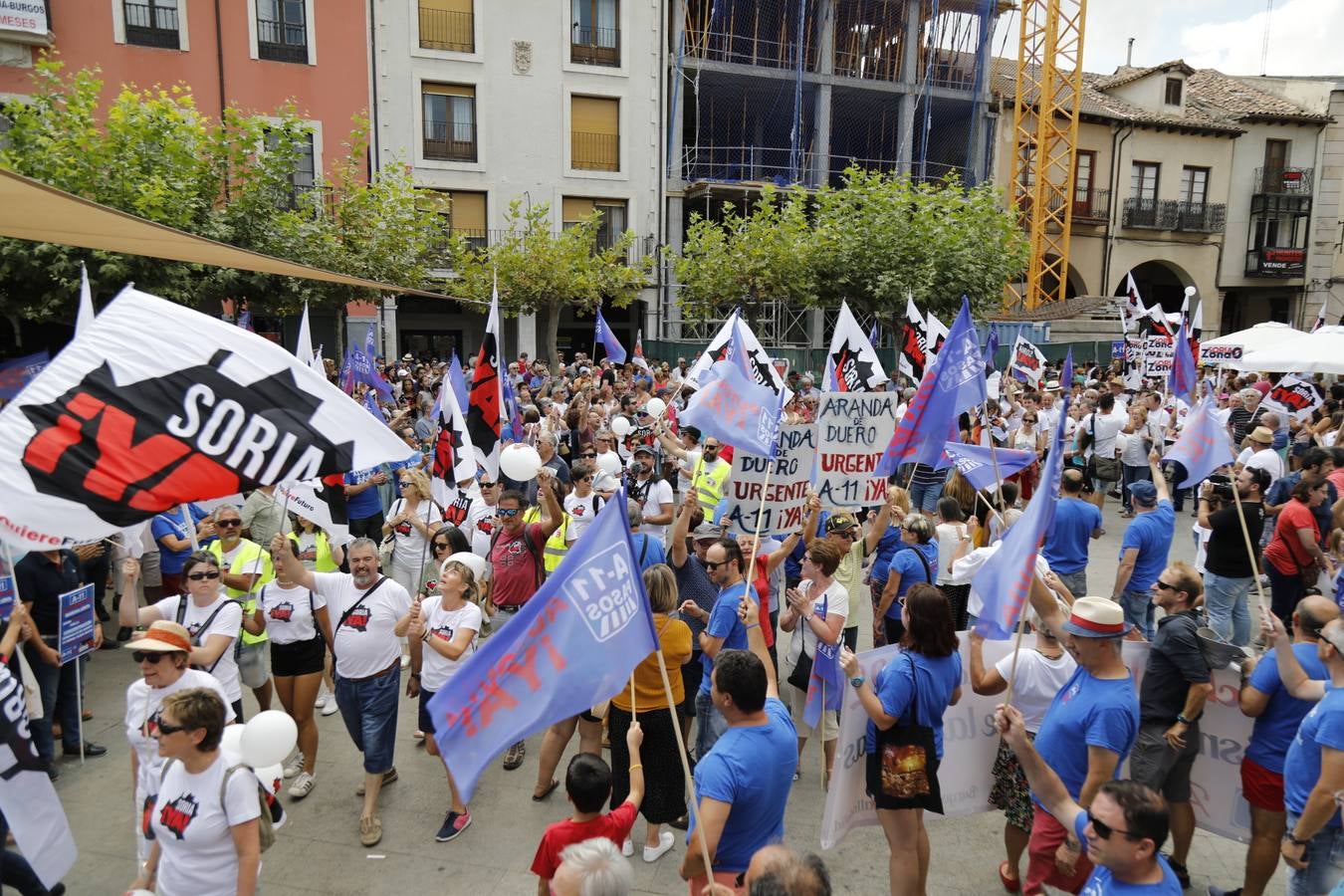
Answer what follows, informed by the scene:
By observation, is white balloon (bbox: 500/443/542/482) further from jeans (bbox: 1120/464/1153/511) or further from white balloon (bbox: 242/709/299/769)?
jeans (bbox: 1120/464/1153/511)

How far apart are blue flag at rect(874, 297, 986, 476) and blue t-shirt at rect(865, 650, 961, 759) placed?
2222 millimetres

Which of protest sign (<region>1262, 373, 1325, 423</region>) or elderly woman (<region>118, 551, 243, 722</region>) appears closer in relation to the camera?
elderly woman (<region>118, 551, 243, 722</region>)

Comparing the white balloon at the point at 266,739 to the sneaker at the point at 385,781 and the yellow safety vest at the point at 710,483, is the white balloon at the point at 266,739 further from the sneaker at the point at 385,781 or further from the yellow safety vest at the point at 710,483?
the yellow safety vest at the point at 710,483

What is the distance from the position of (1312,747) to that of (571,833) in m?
3.04

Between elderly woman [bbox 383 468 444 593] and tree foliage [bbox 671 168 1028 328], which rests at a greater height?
tree foliage [bbox 671 168 1028 328]

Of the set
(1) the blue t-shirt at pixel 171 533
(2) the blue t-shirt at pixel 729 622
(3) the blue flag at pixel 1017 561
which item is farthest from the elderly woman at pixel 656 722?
(1) the blue t-shirt at pixel 171 533

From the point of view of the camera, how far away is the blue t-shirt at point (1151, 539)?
6430mm

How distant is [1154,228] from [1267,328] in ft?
76.3

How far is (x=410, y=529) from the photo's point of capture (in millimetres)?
7105

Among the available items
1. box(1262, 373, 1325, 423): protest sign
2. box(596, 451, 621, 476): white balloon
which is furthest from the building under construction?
box(596, 451, 621, 476): white balloon

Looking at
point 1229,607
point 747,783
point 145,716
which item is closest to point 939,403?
point 1229,607

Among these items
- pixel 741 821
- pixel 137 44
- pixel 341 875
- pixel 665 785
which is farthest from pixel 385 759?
pixel 137 44

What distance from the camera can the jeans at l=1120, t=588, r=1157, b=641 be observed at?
692cm

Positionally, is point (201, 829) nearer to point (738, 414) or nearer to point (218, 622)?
point (218, 622)
